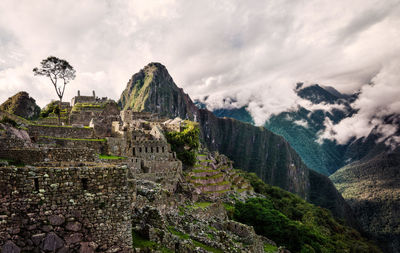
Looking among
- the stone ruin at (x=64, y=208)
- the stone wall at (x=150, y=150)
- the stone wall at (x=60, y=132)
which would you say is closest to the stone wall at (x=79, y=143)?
the stone wall at (x=60, y=132)

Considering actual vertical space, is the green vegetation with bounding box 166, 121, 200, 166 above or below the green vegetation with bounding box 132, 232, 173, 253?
above

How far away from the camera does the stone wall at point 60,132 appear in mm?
25245

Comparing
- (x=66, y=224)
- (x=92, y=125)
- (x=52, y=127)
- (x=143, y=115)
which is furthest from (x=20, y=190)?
(x=143, y=115)

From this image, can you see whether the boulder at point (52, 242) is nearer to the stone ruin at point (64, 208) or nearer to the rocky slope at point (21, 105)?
the stone ruin at point (64, 208)

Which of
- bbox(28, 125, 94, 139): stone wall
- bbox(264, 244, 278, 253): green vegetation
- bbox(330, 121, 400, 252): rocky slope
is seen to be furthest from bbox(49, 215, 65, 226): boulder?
bbox(330, 121, 400, 252): rocky slope

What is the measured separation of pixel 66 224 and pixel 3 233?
1.50 meters

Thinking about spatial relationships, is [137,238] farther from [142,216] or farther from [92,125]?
[92,125]

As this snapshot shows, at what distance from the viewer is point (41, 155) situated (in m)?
10.7

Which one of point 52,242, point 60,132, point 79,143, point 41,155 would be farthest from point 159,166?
point 52,242

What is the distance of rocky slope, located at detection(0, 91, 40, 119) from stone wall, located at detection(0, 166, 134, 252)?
135 feet

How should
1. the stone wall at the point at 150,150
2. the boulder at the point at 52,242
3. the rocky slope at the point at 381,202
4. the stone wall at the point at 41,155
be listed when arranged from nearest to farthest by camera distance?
the boulder at the point at 52,242 → the stone wall at the point at 41,155 → the stone wall at the point at 150,150 → the rocky slope at the point at 381,202

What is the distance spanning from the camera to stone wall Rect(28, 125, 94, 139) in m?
25.2

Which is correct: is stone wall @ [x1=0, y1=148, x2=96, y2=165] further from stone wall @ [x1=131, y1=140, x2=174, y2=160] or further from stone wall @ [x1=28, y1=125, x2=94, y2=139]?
stone wall @ [x1=131, y1=140, x2=174, y2=160]

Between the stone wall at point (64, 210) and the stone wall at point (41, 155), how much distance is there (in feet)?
12.5
